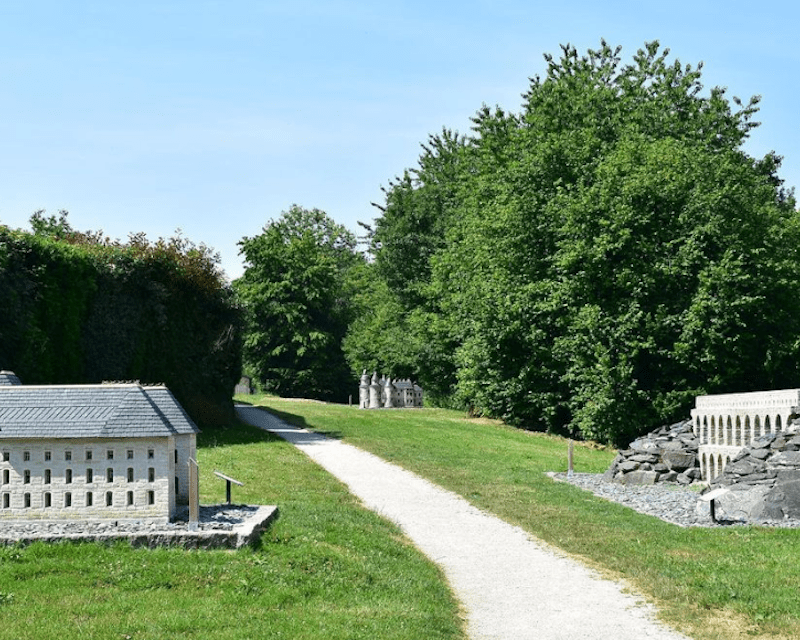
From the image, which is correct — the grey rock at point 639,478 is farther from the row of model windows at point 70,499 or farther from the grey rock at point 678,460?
the row of model windows at point 70,499

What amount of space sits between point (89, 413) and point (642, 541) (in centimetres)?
897

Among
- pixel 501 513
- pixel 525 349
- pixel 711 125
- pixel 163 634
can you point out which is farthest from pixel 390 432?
pixel 163 634

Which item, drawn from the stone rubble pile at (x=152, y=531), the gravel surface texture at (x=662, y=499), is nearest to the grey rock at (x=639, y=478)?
the gravel surface texture at (x=662, y=499)

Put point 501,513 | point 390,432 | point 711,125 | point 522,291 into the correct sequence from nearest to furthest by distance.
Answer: point 501,513
point 390,432
point 522,291
point 711,125

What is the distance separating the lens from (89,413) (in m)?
14.4

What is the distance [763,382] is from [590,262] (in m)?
8.64

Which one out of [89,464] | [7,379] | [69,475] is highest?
[7,379]

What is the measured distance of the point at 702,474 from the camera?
25969 mm

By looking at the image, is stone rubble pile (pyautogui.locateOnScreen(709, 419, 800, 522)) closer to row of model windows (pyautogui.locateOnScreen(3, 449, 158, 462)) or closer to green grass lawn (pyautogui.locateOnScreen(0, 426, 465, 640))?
green grass lawn (pyautogui.locateOnScreen(0, 426, 465, 640))

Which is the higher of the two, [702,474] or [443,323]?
[443,323]

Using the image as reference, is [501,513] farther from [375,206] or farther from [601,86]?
[375,206]

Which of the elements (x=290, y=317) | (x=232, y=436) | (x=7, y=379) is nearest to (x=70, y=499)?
(x=7, y=379)

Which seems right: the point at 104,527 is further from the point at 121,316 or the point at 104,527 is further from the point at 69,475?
the point at 121,316

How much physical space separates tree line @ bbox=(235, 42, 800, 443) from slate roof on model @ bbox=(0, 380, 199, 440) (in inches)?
933
